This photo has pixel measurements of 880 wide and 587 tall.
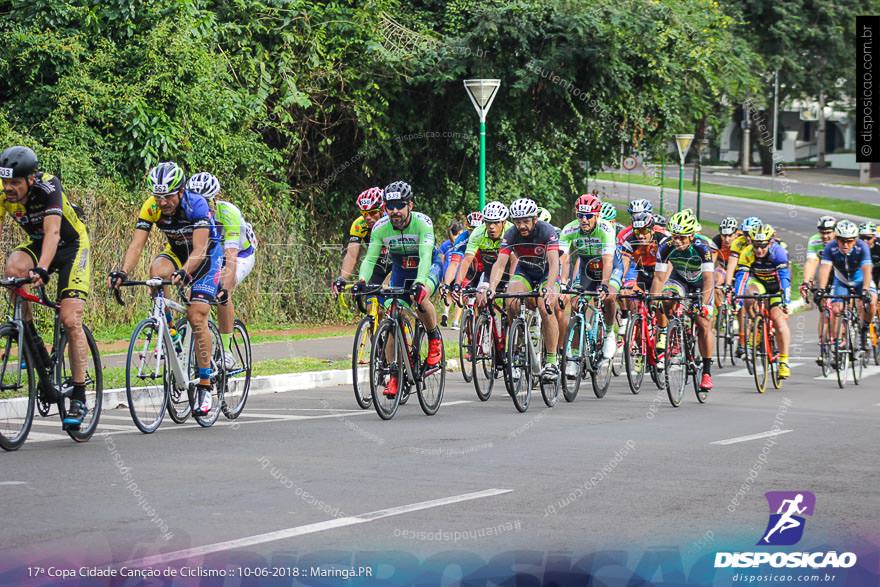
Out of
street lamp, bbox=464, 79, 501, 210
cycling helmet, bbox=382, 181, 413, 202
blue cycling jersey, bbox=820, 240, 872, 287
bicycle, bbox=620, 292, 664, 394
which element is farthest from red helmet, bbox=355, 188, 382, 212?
street lamp, bbox=464, 79, 501, 210

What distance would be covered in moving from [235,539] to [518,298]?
24.8 feet

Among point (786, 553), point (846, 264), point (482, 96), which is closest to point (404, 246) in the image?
point (786, 553)

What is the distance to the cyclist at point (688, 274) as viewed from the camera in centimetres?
1554

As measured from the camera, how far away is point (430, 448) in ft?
35.3

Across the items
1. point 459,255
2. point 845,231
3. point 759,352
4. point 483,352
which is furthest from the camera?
point 845,231

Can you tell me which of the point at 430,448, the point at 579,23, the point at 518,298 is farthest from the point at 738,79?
the point at 430,448

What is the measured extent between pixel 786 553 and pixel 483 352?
7.82 meters

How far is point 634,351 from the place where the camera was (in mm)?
16031

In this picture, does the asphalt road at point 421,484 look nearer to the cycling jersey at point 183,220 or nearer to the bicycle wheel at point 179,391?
the bicycle wheel at point 179,391

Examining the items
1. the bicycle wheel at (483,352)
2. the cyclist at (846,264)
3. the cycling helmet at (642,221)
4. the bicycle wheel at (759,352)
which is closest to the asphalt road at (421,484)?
the bicycle wheel at (483,352)

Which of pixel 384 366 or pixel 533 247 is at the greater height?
pixel 533 247

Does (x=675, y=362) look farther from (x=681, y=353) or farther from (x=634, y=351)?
(x=634, y=351)

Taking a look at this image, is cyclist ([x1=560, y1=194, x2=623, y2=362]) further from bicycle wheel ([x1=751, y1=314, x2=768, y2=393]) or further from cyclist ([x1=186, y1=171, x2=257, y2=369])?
cyclist ([x1=186, y1=171, x2=257, y2=369])

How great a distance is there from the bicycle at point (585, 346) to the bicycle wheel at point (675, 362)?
857 millimetres
